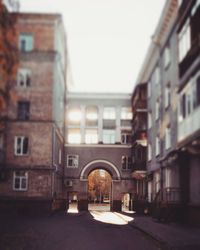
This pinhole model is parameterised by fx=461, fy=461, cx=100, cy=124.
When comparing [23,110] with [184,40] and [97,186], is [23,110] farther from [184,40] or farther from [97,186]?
[97,186]

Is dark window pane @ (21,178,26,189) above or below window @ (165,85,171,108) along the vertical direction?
below

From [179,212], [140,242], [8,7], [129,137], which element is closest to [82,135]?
[129,137]

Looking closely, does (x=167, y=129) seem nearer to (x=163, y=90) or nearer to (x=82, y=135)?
(x=163, y=90)

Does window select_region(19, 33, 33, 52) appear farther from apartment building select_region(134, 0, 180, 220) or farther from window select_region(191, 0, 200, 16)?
window select_region(191, 0, 200, 16)

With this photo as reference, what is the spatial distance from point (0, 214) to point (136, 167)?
14392 millimetres

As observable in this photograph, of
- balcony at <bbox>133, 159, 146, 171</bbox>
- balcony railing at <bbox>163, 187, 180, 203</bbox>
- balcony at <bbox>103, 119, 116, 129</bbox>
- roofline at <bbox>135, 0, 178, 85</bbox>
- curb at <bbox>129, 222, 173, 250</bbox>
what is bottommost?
curb at <bbox>129, 222, 173, 250</bbox>

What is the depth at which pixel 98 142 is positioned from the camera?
51.4m

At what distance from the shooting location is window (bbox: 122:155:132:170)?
50.5 meters

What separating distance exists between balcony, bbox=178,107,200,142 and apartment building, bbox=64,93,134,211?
27.5 meters

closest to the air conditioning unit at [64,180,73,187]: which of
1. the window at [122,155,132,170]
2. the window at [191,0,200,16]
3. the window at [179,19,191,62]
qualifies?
the window at [122,155,132,170]

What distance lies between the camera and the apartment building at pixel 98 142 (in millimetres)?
49812

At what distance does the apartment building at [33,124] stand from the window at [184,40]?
49.1 ft

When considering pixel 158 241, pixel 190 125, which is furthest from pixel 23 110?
pixel 158 241

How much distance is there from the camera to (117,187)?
49.9m
